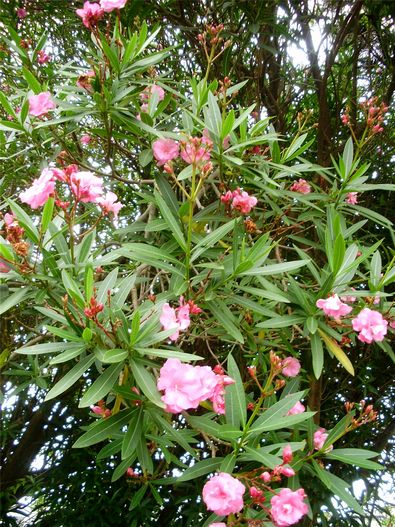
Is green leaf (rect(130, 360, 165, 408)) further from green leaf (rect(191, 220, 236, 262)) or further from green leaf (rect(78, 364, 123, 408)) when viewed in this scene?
green leaf (rect(191, 220, 236, 262))

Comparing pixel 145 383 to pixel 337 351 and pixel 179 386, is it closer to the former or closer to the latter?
pixel 179 386

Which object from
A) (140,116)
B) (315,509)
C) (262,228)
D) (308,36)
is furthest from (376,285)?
(308,36)

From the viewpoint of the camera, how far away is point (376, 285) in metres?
1.52

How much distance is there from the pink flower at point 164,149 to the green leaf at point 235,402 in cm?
67

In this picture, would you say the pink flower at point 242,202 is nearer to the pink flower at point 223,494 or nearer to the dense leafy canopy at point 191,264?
the dense leafy canopy at point 191,264

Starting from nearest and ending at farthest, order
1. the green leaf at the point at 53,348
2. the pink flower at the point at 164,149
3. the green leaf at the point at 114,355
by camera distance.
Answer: the green leaf at the point at 114,355
the green leaf at the point at 53,348
the pink flower at the point at 164,149

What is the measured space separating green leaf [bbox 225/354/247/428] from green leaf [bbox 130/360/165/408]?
21cm

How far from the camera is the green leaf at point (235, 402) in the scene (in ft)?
4.01

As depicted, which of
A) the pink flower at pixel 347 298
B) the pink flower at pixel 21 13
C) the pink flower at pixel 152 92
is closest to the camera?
the pink flower at pixel 347 298

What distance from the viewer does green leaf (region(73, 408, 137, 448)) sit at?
1.18m

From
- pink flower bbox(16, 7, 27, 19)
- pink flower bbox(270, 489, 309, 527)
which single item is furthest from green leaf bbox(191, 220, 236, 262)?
pink flower bbox(16, 7, 27, 19)

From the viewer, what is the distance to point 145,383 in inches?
43.2

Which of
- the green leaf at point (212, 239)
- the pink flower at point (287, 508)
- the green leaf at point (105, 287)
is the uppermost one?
the green leaf at point (212, 239)

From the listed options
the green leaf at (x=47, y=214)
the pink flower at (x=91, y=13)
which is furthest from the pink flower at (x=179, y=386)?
the pink flower at (x=91, y=13)
